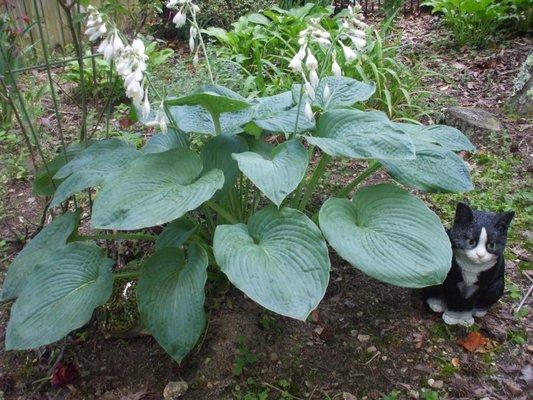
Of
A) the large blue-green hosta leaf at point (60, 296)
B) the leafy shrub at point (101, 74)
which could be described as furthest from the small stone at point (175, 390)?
the leafy shrub at point (101, 74)

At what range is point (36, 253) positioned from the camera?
195 centimetres

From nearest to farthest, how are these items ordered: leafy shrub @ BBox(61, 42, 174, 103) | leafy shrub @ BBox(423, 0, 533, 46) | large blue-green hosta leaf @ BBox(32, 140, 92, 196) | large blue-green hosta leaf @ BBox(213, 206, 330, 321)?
large blue-green hosta leaf @ BBox(213, 206, 330, 321), large blue-green hosta leaf @ BBox(32, 140, 92, 196), leafy shrub @ BBox(61, 42, 174, 103), leafy shrub @ BBox(423, 0, 533, 46)

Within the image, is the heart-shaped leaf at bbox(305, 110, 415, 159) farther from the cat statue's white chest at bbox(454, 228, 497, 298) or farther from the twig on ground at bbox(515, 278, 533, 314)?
the twig on ground at bbox(515, 278, 533, 314)

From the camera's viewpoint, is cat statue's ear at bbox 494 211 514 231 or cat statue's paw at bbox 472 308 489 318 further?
cat statue's paw at bbox 472 308 489 318

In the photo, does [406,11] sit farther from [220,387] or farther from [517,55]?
[220,387]

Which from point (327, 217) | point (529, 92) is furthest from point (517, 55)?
point (327, 217)

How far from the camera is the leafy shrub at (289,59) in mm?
3469

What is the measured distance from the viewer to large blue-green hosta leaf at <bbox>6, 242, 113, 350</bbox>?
5.38 ft

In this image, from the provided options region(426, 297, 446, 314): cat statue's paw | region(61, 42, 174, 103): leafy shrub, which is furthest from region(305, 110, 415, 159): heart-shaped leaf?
region(61, 42, 174, 103): leafy shrub

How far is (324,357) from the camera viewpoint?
1927 mm

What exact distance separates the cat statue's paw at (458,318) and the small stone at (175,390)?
1.00m

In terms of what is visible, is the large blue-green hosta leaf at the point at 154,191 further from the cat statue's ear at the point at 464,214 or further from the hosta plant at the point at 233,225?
the cat statue's ear at the point at 464,214

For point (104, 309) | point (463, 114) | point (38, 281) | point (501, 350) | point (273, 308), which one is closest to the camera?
point (273, 308)

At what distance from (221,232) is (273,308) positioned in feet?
1.07
